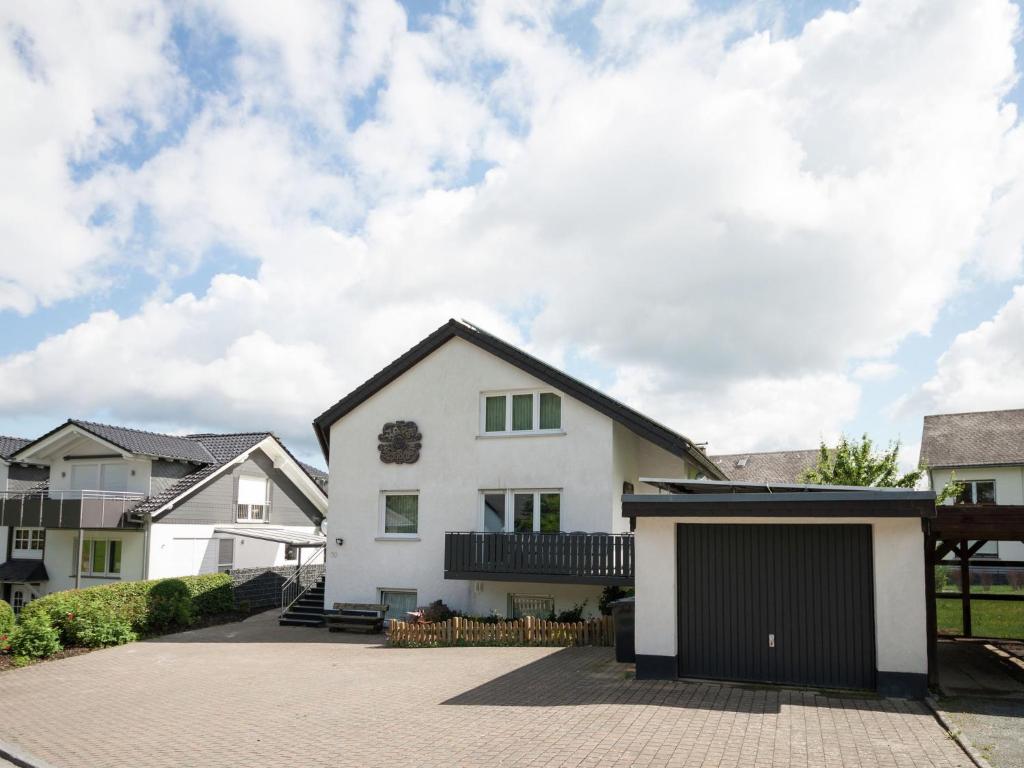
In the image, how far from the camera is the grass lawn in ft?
69.8

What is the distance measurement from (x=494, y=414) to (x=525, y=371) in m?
1.52

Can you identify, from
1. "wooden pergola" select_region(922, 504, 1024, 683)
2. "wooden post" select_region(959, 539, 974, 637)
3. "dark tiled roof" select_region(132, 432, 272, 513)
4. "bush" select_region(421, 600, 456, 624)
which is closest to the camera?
"wooden pergola" select_region(922, 504, 1024, 683)

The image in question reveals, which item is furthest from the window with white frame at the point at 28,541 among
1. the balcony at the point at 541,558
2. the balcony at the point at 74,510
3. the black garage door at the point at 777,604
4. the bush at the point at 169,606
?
the black garage door at the point at 777,604

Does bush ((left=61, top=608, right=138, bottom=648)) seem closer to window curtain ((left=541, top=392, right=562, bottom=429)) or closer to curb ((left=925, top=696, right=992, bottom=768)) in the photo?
window curtain ((left=541, top=392, right=562, bottom=429))

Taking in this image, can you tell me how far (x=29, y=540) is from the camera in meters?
33.3

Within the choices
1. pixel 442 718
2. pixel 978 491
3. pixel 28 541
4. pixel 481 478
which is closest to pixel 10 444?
pixel 28 541

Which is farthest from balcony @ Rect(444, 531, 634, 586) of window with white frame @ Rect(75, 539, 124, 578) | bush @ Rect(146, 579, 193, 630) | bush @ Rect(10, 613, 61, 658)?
window with white frame @ Rect(75, 539, 124, 578)

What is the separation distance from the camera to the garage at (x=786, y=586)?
12195mm

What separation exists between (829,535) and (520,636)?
26.4 feet

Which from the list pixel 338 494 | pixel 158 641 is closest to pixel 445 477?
pixel 338 494

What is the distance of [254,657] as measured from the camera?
17859mm

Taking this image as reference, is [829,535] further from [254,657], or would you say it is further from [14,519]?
[14,519]

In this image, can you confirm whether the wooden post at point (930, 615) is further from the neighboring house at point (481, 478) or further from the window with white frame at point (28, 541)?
the window with white frame at point (28, 541)

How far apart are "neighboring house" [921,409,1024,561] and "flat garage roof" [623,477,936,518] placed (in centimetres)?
2476
